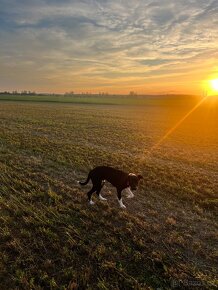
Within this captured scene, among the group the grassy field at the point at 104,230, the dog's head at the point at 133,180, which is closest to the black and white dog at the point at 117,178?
the dog's head at the point at 133,180

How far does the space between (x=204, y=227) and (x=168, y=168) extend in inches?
206

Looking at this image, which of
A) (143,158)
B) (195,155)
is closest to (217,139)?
(195,155)

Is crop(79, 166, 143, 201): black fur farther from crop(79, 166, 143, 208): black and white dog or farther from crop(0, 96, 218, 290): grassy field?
crop(0, 96, 218, 290): grassy field

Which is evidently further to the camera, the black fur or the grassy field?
the black fur

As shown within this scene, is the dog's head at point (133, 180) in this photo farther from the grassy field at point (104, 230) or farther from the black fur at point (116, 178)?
the grassy field at point (104, 230)

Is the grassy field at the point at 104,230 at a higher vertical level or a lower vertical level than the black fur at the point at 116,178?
lower

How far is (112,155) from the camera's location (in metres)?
13.3

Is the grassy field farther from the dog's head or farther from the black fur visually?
the dog's head

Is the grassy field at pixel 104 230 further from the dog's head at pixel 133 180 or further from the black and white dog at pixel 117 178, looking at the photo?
the dog's head at pixel 133 180

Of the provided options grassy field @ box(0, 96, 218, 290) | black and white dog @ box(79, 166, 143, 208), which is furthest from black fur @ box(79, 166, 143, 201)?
grassy field @ box(0, 96, 218, 290)

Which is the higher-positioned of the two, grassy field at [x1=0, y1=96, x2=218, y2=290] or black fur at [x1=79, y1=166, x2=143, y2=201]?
black fur at [x1=79, y1=166, x2=143, y2=201]

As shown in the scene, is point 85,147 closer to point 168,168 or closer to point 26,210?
point 168,168

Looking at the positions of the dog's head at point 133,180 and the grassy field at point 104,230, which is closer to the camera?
the grassy field at point 104,230

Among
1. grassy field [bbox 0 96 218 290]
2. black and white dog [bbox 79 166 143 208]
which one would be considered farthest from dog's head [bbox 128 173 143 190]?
grassy field [bbox 0 96 218 290]
